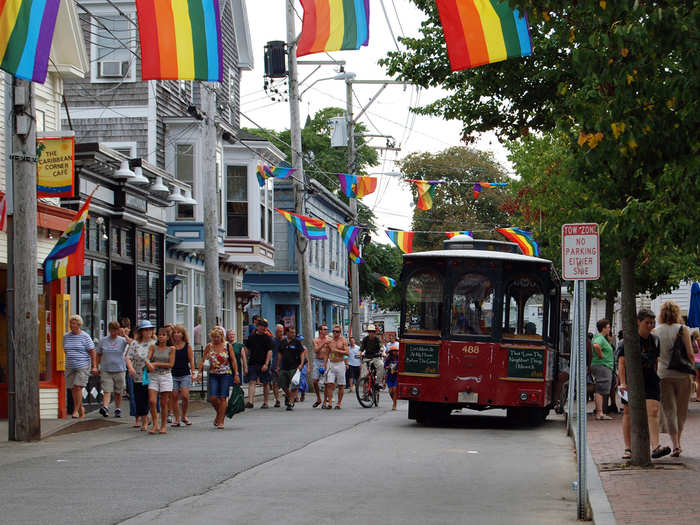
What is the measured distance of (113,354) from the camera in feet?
69.4

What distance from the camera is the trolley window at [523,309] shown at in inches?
787

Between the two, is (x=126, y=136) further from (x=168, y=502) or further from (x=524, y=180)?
(x=168, y=502)

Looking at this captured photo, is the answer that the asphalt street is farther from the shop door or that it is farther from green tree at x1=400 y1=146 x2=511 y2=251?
Answer: green tree at x1=400 y1=146 x2=511 y2=251

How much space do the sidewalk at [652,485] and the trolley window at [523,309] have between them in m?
3.86

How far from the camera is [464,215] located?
66.9 metres

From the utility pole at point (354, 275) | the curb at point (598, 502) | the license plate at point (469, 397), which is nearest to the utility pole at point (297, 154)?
the utility pole at point (354, 275)

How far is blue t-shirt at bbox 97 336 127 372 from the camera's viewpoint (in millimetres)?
21047

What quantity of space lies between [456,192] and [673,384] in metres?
54.1

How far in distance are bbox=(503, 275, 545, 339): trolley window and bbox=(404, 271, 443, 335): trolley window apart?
117 cm

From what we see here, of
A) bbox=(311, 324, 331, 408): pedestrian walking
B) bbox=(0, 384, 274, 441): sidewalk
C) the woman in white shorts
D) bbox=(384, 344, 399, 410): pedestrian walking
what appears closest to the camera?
bbox=(0, 384, 274, 441): sidewalk

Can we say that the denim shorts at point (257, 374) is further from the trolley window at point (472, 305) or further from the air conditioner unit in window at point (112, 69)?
the air conditioner unit in window at point (112, 69)

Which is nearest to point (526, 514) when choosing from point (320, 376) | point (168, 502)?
point (168, 502)

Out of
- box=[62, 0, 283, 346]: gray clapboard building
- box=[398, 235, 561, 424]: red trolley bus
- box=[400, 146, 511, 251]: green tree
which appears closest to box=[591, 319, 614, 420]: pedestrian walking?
box=[398, 235, 561, 424]: red trolley bus

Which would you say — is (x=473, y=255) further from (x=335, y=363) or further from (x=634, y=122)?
(x=634, y=122)
